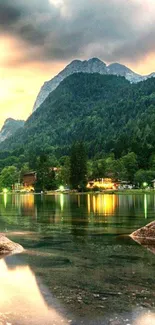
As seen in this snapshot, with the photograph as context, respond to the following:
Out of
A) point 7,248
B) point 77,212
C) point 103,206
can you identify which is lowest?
point 7,248

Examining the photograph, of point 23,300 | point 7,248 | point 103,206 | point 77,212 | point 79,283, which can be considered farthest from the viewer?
point 103,206

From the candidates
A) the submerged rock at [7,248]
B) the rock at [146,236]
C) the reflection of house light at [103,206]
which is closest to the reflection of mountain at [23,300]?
the submerged rock at [7,248]

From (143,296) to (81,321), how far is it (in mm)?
3197

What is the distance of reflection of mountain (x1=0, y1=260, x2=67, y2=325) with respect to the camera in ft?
41.8

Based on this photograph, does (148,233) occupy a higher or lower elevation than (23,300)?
higher

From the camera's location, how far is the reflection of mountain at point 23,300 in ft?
41.8

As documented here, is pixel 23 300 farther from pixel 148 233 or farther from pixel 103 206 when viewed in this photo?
pixel 103 206

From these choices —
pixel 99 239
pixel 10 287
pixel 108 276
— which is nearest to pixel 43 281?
pixel 10 287

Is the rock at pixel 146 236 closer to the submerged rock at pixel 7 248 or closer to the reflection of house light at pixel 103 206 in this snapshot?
the submerged rock at pixel 7 248

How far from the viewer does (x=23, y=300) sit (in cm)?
1480

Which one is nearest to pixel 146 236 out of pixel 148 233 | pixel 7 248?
pixel 148 233

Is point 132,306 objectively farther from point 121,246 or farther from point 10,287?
point 121,246

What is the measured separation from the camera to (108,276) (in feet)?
59.3

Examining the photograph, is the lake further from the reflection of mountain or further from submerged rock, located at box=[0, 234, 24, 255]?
submerged rock, located at box=[0, 234, 24, 255]
